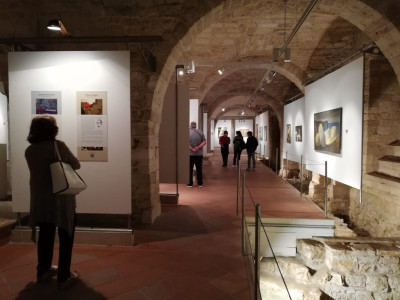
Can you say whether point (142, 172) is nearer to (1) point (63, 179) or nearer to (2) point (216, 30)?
(1) point (63, 179)

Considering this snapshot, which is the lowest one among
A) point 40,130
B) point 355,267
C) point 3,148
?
point 355,267

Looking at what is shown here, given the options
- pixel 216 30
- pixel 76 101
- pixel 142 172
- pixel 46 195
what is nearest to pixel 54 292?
pixel 46 195

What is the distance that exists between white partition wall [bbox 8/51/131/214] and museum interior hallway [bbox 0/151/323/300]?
56 cm

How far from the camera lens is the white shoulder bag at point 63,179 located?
7.43 ft

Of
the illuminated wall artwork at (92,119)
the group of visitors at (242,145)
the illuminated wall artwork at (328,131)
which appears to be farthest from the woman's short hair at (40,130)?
the group of visitors at (242,145)

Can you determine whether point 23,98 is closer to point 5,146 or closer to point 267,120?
point 5,146

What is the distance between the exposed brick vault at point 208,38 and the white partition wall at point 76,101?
19.3 inches

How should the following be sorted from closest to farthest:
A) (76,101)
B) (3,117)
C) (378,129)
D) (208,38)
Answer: (76,101), (3,117), (378,129), (208,38)

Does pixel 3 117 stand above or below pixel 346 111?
below

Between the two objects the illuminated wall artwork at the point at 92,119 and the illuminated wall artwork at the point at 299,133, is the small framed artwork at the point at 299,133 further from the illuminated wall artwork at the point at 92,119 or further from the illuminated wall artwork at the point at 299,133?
the illuminated wall artwork at the point at 92,119

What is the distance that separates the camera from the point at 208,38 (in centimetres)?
786

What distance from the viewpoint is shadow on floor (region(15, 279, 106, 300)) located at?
7.66 ft

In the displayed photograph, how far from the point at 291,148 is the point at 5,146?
30.2 feet

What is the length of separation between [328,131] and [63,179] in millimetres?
6165
